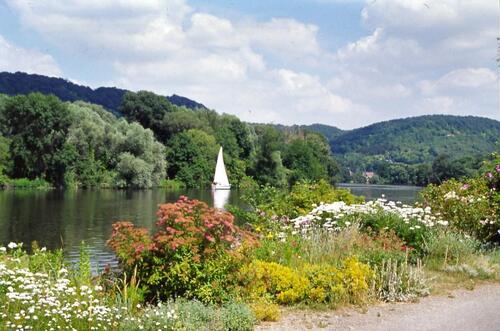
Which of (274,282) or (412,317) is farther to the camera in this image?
(274,282)

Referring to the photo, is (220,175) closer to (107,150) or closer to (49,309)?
(107,150)

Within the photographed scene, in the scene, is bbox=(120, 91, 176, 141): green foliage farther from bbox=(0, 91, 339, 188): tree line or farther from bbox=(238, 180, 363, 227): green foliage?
bbox=(238, 180, 363, 227): green foliage

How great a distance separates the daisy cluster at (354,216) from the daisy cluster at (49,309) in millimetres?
5954

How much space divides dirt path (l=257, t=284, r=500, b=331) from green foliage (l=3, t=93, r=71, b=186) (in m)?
61.2

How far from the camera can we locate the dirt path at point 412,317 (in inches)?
282

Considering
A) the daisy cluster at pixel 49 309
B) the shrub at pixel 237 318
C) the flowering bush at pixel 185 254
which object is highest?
the flowering bush at pixel 185 254

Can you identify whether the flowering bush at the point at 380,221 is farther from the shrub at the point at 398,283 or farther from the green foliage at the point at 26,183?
the green foliage at the point at 26,183

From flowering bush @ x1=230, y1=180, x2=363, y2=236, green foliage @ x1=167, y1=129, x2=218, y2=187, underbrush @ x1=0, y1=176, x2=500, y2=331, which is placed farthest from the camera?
green foliage @ x1=167, y1=129, x2=218, y2=187

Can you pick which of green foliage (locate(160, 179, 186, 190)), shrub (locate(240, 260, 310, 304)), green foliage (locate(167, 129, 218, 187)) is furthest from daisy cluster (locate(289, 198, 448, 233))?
green foliage (locate(167, 129, 218, 187))

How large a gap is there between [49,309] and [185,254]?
195 cm

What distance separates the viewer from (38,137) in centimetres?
6600

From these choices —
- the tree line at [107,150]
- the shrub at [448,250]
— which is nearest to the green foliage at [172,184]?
the tree line at [107,150]

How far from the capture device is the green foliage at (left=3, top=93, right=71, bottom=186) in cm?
6462

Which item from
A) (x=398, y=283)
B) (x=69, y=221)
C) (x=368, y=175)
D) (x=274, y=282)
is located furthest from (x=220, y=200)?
(x=368, y=175)
